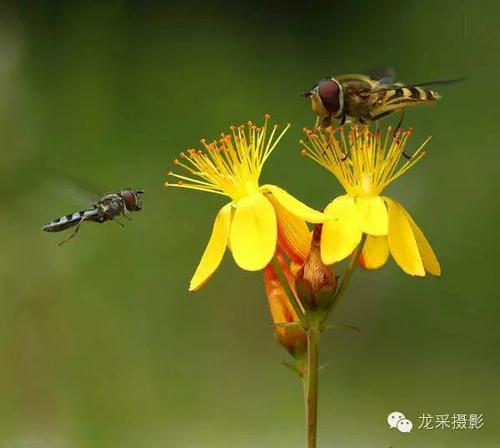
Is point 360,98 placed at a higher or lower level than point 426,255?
higher

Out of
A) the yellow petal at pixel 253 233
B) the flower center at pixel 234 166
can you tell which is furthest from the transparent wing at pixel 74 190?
the yellow petal at pixel 253 233

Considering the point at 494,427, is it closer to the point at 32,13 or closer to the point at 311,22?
the point at 311,22

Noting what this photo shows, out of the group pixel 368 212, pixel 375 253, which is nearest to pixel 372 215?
pixel 368 212

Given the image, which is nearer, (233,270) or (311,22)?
(233,270)

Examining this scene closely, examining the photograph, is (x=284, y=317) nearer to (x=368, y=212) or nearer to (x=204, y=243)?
(x=368, y=212)

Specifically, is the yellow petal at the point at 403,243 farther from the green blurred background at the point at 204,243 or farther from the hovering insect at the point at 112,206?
the green blurred background at the point at 204,243

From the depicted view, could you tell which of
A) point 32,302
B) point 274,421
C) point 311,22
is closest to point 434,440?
point 274,421
